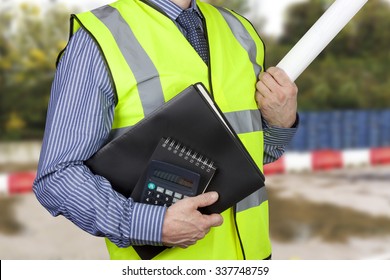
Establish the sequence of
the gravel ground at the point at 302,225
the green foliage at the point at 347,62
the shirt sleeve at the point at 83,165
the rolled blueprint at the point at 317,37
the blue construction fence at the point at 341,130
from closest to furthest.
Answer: the shirt sleeve at the point at 83,165
the rolled blueprint at the point at 317,37
the gravel ground at the point at 302,225
the blue construction fence at the point at 341,130
the green foliage at the point at 347,62

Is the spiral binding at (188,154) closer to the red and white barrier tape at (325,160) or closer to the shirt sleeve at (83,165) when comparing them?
the shirt sleeve at (83,165)

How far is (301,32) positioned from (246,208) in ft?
27.5

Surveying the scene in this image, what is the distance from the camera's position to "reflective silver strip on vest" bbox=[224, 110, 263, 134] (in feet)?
5.76

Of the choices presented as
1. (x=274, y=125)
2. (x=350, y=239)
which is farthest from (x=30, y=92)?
(x=274, y=125)

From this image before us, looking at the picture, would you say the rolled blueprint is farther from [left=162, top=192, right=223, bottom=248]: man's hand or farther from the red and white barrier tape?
the red and white barrier tape

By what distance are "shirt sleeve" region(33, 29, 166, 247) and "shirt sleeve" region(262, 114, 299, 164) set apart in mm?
506

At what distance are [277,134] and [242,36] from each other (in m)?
0.29

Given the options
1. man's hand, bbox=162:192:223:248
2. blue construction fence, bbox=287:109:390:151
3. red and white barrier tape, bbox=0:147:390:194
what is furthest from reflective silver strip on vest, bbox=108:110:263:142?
blue construction fence, bbox=287:109:390:151

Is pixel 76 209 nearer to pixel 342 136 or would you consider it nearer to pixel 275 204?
pixel 275 204

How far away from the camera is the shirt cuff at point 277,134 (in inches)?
76.2

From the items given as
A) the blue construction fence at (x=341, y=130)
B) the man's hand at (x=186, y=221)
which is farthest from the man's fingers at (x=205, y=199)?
the blue construction fence at (x=341, y=130)

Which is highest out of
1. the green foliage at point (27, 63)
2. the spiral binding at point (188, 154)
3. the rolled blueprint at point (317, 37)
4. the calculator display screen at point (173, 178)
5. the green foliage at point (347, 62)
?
the rolled blueprint at point (317, 37)

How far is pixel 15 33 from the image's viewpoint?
9.59m

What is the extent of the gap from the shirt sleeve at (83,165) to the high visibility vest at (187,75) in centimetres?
6
